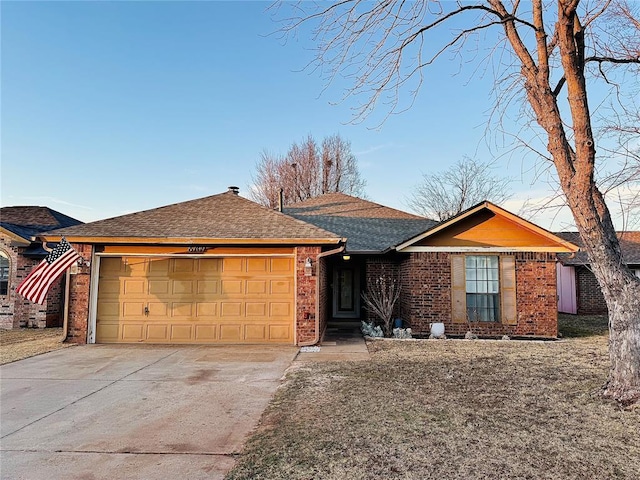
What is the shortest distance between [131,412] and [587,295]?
1914 centimetres

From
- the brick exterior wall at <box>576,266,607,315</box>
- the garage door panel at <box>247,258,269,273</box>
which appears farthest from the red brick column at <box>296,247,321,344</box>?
the brick exterior wall at <box>576,266,607,315</box>

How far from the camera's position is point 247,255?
9.69 metres

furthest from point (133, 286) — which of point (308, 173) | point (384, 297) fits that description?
point (308, 173)

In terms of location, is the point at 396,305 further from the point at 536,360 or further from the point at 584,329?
the point at 584,329

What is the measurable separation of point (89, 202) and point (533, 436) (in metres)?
17.6

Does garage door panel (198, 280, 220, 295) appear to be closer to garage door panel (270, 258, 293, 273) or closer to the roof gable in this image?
garage door panel (270, 258, 293, 273)

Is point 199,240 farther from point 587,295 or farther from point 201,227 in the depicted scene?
point 587,295

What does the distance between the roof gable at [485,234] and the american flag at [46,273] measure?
8.44 meters

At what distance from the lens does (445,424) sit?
428cm

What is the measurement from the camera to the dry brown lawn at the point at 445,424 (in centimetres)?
330

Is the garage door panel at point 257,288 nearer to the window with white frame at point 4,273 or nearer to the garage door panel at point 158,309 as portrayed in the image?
the garage door panel at point 158,309

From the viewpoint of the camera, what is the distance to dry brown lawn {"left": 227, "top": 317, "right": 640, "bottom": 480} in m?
3.30

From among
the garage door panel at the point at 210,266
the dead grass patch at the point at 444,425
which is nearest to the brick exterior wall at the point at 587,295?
the dead grass patch at the point at 444,425

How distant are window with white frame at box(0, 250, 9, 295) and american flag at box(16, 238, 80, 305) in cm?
486
